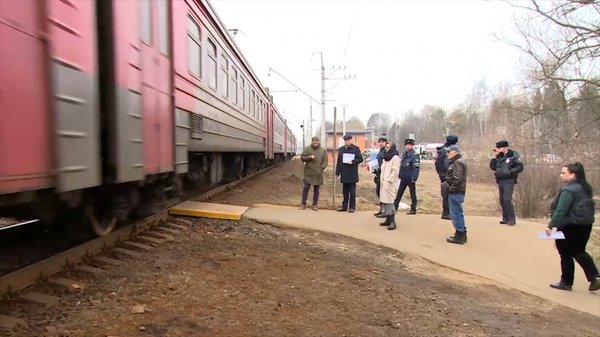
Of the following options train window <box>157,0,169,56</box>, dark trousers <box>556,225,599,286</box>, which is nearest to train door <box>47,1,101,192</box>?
train window <box>157,0,169,56</box>

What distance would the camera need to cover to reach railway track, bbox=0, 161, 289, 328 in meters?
3.91

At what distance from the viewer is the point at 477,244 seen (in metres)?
8.12

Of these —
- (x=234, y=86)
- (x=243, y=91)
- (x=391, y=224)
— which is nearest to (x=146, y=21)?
(x=391, y=224)

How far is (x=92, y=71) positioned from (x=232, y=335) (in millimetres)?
2190

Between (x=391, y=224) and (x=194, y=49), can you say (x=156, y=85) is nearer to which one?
(x=194, y=49)

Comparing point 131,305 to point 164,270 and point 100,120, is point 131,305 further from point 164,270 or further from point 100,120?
point 100,120

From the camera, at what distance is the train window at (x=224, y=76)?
381 inches

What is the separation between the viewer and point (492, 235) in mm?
8789

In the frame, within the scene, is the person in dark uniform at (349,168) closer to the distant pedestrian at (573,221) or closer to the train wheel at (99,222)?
the distant pedestrian at (573,221)

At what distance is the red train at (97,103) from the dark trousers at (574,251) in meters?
4.63

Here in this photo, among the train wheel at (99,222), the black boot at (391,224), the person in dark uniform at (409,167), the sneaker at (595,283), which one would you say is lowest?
the sneaker at (595,283)

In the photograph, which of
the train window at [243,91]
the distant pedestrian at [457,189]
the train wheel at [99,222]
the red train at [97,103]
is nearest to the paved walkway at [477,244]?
the distant pedestrian at [457,189]

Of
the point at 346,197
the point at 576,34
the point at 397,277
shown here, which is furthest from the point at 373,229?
the point at 576,34

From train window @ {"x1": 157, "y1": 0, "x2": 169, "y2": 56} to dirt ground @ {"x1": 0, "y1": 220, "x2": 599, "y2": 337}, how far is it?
2.17m
